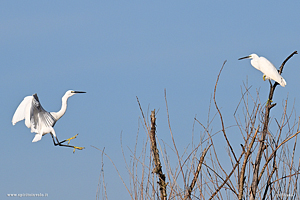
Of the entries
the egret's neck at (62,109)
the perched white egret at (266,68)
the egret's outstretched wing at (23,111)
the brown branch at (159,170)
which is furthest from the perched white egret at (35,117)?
the perched white egret at (266,68)

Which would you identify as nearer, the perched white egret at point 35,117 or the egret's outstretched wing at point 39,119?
the perched white egret at point 35,117

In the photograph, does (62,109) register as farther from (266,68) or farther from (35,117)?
(266,68)

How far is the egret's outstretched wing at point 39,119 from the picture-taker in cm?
783

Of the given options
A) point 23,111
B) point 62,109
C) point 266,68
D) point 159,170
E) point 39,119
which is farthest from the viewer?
point 266,68

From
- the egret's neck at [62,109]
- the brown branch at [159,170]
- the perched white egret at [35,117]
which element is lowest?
the brown branch at [159,170]

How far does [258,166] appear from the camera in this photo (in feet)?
12.7

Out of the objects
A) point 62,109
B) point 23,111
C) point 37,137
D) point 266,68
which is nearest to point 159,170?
point 23,111

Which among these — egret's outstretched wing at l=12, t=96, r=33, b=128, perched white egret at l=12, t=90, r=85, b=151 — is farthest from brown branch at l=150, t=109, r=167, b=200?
egret's outstretched wing at l=12, t=96, r=33, b=128

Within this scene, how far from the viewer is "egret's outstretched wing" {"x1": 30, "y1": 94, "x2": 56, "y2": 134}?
25.7ft

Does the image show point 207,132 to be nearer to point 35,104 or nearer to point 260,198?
point 260,198

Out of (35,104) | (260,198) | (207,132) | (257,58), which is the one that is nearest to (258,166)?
(260,198)

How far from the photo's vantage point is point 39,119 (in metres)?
8.11

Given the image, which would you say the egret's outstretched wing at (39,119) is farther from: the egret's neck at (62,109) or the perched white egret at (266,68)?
the perched white egret at (266,68)

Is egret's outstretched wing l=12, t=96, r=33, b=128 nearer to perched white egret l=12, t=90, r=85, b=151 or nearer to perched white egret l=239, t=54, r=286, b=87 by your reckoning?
perched white egret l=12, t=90, r=85, b=151
